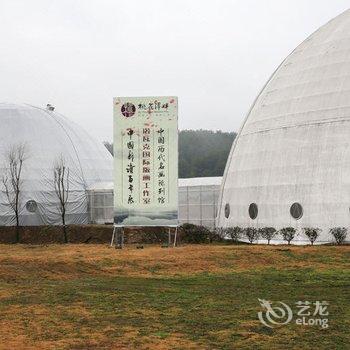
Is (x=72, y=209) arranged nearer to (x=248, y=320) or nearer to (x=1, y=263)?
(x=1, y=263)

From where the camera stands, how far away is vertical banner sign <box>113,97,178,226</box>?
36969mm

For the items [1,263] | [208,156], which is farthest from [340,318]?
[208,156]

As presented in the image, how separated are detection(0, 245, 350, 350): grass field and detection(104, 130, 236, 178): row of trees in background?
3002 inches

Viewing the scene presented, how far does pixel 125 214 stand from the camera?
3741 cm

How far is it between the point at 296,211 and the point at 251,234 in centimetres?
299

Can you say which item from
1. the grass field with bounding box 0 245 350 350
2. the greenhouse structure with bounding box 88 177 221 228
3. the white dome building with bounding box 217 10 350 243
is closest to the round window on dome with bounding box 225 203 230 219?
the white dome building with bounding box 217 10 350 243

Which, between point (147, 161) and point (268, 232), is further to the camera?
point (268, 232)

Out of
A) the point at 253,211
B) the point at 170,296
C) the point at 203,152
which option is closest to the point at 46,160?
the point at 253,211

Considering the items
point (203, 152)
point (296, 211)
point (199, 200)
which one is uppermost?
point (203, 152)

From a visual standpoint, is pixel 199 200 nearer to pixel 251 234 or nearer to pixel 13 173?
pixel 251 234

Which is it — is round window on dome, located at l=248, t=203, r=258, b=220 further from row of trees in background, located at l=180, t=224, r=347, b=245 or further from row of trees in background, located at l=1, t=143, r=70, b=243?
row of trees in background, located at l=1, t=143, r=70, b=243

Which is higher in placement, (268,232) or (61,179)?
(61,179)

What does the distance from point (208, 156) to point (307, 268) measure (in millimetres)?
88023

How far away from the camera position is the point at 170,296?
20.4m
